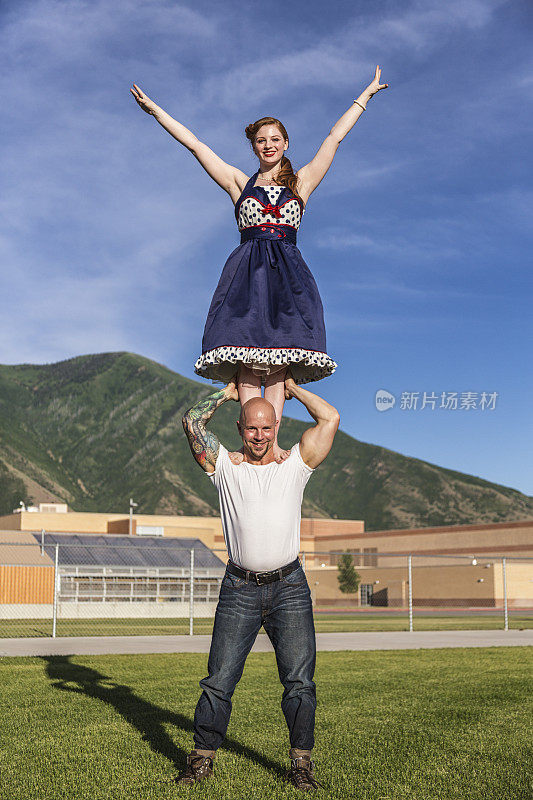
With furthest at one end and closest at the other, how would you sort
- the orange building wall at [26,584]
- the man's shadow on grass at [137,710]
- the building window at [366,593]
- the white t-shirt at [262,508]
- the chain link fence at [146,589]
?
the building window at [366,593] → the orange building wall at [26,584] → the chain link fence at [146,589] → the man's shadow on grass at [137,710] → the white t-shirt at [262,508]

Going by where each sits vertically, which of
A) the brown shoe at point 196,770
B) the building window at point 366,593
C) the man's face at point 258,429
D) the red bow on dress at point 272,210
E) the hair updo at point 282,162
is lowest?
the building window at point 366,593

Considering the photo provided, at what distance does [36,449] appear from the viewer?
19988 centimetres

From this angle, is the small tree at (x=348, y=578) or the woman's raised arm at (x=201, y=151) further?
the small tree at (x=348, y=578)

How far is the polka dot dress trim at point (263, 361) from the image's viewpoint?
3.84 m

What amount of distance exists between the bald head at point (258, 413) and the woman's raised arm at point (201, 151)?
1.31 m

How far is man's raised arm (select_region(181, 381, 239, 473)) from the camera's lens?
405cm

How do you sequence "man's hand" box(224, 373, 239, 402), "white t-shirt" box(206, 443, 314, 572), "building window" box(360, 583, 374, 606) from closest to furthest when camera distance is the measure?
"white t-shirt" box(206, 443, 314, 572) → "man's hand" box(224, 373, 239, 402) → "building window" box(360, 583, 374, 606)

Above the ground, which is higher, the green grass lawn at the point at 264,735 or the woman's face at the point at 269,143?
the woman's face at the point at 269,143

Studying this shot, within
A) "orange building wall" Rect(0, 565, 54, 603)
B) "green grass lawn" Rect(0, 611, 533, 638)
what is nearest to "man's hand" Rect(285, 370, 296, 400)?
"green grass lawn" Rect(0, 611, 533, 638)

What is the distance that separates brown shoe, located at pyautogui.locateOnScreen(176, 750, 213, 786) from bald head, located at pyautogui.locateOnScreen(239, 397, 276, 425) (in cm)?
169

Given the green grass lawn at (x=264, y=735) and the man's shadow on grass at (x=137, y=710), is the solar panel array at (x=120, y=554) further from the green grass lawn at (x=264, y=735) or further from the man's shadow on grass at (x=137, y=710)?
the green grass lawn at (x=264, y=735)

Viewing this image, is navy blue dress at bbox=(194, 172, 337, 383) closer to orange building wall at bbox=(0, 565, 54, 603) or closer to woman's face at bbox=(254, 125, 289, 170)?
woman's face at bbox=(254, 125, 289, 170)

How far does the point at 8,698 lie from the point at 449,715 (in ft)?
12.2

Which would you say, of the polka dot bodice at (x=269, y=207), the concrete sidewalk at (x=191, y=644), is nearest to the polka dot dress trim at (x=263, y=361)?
the polka dot bodice at (x=269, y=207)
